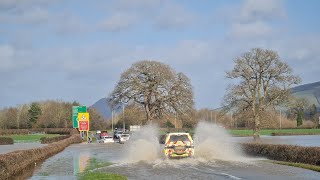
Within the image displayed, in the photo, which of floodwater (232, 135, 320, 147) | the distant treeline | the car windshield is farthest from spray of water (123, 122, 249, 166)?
the distant treeline

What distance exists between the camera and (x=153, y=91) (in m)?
84.4

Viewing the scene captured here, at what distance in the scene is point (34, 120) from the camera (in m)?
158

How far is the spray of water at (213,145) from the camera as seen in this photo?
1365 inches

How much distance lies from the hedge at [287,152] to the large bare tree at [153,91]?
48.5 meters

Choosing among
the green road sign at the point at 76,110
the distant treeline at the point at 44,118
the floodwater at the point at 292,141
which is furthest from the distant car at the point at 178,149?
the distant treeline at the point at 44,118

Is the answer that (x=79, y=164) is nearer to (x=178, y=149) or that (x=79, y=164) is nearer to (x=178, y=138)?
(x=178, y=149)

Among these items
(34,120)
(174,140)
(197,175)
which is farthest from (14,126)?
(197,175)

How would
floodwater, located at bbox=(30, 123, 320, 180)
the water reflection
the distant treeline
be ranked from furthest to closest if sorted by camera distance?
the distant treeline, the water reflection, floodwater, located at bbox=(30, 123, 320, 180)

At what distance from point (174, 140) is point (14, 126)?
134 meters

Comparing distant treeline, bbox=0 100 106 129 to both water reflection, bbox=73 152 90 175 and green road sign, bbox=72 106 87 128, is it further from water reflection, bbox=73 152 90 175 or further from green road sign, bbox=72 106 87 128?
water reflection, bbox=73 152 90 175

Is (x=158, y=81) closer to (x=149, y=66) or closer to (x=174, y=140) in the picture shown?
(x=149, y=66)

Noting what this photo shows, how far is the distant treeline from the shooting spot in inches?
5950

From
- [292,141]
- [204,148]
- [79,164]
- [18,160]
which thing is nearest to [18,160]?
[18,160]

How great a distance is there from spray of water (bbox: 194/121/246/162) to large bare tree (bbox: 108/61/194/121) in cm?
4314
